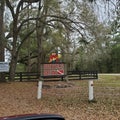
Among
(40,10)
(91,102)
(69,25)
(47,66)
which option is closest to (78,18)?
(69,25)

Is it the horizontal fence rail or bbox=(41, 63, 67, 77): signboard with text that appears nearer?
bbox=(41, 63, 67, 77): signboard with text

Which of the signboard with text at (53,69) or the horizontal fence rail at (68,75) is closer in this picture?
the signboard with text at (53,69)

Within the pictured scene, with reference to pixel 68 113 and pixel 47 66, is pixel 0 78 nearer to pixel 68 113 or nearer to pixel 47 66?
pixel 47 66

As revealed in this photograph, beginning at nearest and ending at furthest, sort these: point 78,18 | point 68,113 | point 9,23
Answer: point 68,113 < point 78,18 < point 9,23

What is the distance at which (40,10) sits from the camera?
32.8 m

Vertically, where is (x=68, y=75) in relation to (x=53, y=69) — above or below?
below

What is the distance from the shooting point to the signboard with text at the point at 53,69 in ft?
85.6

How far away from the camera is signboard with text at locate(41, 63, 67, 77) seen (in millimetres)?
26078

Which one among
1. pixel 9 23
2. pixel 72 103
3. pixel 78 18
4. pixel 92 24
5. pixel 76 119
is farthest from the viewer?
pixel 9 23

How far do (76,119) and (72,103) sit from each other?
3.68m

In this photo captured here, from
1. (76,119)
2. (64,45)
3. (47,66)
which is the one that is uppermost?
(64,45)

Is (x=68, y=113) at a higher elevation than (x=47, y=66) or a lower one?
lower

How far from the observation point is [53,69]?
2639 cm

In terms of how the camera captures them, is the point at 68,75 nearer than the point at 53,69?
No
